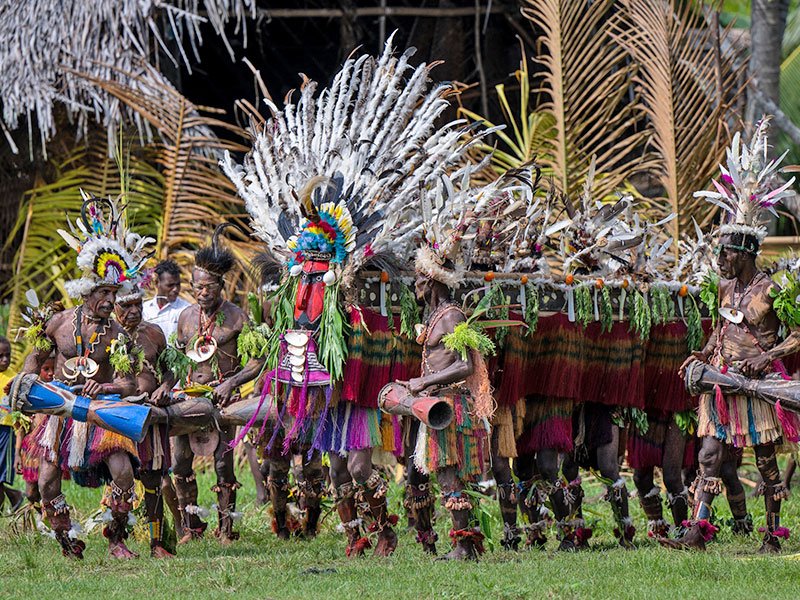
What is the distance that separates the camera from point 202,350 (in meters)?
8.78

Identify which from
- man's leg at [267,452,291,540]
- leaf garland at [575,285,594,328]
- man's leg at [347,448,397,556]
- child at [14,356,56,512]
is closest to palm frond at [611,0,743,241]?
leaf garland at [575,285,594,328]

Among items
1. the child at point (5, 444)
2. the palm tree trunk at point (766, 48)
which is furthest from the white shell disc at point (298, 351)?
the palm tree trunk at point (766, 48)

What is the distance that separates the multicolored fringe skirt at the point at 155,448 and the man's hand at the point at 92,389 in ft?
1.51

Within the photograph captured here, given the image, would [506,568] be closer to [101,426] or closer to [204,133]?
[101,426]

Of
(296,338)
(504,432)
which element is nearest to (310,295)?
(296,338)

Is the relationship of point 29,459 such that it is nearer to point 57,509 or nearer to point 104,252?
point 57,509

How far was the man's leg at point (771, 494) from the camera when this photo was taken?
25.3ft

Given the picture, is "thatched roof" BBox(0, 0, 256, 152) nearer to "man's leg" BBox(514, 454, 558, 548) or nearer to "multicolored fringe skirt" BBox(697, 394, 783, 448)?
"man's leg" BBox(514, 454, 558, 548)

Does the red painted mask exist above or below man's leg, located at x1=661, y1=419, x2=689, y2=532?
above

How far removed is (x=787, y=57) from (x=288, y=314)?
42.7 feet

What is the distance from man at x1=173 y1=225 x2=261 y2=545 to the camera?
874 centimetres

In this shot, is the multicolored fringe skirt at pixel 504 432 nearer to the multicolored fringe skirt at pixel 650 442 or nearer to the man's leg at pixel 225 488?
the multicolored fringe skirt at pixel 650 442

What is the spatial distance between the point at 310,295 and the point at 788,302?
278cm

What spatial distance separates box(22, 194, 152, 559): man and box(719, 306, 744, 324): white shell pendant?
11.6ft
